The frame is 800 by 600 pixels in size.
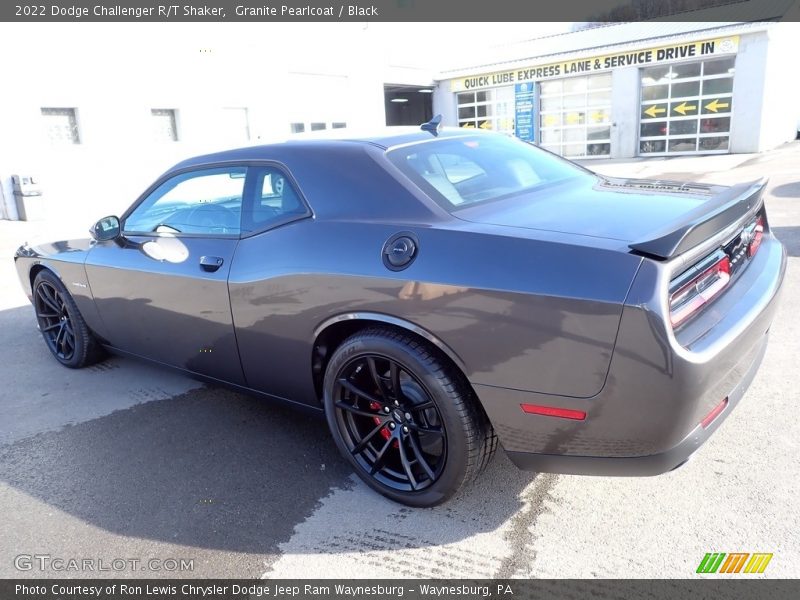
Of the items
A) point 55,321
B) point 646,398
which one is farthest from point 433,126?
point 55,321

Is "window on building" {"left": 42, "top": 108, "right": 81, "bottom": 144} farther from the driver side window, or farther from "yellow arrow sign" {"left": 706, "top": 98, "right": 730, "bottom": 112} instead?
"yellow arrow sign" {"left": 706, "top": 98, "right": 730, "bottom": 112}

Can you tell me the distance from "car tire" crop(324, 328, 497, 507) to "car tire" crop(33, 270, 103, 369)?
242 centimetres

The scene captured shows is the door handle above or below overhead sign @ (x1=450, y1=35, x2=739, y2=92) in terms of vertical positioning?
below

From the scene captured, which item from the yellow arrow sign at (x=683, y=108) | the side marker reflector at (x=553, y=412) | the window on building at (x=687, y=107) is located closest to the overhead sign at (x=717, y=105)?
the window on building at (x=687, y=107)

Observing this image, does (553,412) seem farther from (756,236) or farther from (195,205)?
(195,205)

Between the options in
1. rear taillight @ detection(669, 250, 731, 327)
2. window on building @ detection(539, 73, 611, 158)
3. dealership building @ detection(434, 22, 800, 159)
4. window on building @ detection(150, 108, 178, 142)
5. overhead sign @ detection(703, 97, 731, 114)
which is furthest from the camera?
window on building @ detection(539, 73, 611, 158)

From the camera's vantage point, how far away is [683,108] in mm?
18594

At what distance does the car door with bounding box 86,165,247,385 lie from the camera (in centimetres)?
312

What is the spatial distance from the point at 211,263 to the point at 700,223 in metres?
2.23

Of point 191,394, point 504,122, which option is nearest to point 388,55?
point 504,122

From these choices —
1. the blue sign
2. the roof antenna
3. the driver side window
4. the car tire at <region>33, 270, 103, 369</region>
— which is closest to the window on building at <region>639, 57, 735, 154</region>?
the blue sign

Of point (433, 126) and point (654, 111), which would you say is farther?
point (654, 111)

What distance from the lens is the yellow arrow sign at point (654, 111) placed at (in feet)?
62.8

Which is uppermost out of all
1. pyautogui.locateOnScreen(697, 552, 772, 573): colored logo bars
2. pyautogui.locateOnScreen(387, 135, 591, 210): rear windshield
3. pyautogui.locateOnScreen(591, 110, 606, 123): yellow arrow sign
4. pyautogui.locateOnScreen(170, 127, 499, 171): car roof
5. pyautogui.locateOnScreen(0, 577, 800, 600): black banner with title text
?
pyautogui.locateOnScreen(591, 110, 606, 123): yellow arrow sign
